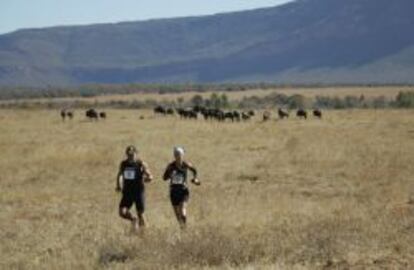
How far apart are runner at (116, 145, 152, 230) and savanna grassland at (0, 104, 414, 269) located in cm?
46

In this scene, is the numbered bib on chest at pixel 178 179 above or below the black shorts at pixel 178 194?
above

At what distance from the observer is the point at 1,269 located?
13.2 metres

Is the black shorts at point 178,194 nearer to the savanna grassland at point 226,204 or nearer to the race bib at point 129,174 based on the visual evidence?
the savanna grassland at point 226,204

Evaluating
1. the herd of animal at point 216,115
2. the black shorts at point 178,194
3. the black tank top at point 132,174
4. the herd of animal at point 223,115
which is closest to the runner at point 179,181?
the black shorts at point 178,194

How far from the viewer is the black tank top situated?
52.0ft

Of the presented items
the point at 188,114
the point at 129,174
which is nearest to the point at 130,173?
the point at 129,174

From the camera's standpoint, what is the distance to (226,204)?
20.0 m

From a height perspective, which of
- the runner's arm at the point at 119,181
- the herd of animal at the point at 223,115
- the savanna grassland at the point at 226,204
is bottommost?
the herd of animal at the point at 223,115

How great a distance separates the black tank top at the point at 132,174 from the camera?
1585 centimetres

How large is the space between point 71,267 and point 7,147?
26466mm

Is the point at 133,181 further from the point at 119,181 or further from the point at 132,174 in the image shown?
the point at 119,181

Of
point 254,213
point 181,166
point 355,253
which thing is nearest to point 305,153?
point 254,213

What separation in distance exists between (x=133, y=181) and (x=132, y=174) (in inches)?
5.1

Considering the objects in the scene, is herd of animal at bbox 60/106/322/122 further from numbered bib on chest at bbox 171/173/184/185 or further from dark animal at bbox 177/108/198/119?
numbered bib on chest at bbox 171/173/184/185
